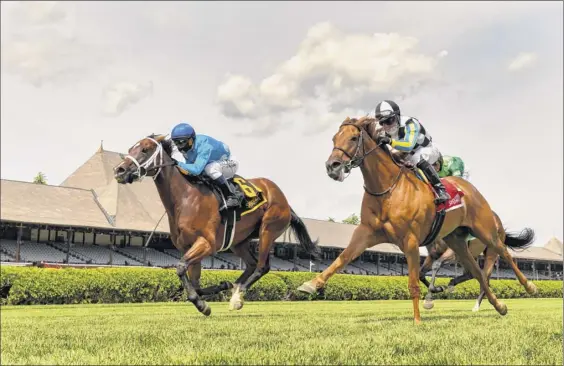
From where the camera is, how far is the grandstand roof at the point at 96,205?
30.3 meters

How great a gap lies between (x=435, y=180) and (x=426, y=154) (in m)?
0.50

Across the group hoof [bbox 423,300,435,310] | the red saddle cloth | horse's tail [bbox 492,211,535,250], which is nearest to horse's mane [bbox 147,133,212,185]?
the red saddle cloth

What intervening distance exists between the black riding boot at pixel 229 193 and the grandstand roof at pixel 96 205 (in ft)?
69.3

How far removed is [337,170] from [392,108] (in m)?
1.44

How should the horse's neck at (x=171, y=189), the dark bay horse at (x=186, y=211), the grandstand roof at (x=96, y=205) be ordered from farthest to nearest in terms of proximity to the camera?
the grandstand roof at (x=96, y=205) → the horse's neck at (x=171, y=189) → the dark bay horse at (x=186, y=211)

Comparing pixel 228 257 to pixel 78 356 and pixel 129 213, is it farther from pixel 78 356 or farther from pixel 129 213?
pixel 78 356

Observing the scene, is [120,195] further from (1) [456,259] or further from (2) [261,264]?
(2) [261,264]

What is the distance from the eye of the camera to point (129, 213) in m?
34.2

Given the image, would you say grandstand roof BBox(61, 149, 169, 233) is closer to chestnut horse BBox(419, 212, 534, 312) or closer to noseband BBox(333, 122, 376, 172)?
chestnut horse BBox(419, 212, 534, 312)

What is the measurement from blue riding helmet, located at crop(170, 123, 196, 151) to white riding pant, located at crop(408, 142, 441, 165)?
9.64 ft

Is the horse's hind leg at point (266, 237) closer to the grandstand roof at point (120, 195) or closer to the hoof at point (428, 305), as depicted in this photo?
the hoof at point (428, 305)

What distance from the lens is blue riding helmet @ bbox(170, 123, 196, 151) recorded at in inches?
281

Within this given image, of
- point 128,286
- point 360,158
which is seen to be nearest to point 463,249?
point 360,158

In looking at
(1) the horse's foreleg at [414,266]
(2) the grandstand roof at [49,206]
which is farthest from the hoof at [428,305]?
(2) the grandstand roof at [49,206]
